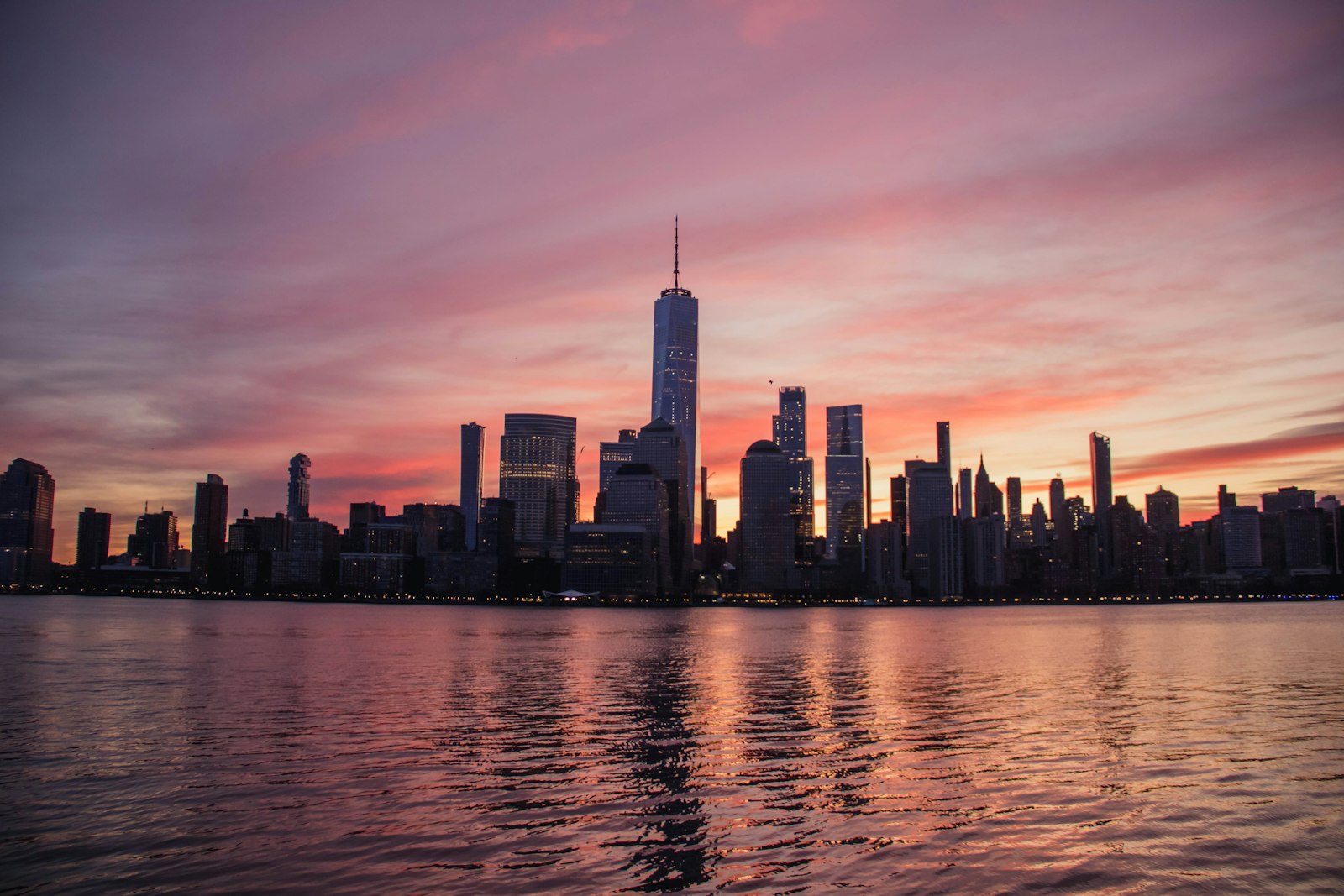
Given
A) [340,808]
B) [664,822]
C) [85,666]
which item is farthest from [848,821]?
[85,666]

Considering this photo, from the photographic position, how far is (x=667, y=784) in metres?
37.4

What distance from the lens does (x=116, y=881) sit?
25500 mm

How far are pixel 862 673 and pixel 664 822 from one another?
63317 millimetres

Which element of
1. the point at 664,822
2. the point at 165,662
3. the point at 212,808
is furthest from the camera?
the point at 165,662

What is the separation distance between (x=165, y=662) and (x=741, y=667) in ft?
181

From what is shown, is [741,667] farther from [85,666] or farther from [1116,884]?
[1116,884]

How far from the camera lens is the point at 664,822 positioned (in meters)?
31.5

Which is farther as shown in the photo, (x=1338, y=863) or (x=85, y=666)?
(x=85, y=666)

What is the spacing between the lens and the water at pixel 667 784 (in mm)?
26625

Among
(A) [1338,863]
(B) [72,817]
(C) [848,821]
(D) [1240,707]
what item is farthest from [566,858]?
(D) [1240,707]

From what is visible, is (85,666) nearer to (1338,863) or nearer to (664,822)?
(664,822)

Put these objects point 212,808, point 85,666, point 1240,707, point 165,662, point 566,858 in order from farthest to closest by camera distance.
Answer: point 165,662 < point 85,666 < point 1240,707 < point 212,808 < point 566,858

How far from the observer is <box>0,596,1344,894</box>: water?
26.6m

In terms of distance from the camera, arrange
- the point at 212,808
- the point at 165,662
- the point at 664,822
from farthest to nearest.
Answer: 1. the point at 165,662
2. the point at 212,808
3. the point at 664,822
